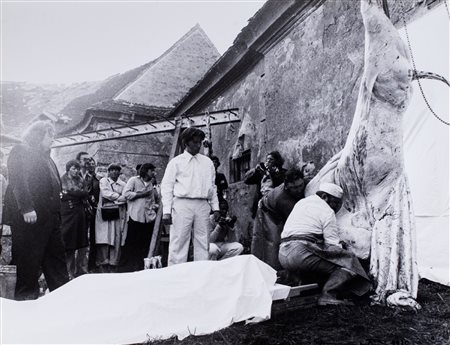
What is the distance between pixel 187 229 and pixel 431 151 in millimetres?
2836

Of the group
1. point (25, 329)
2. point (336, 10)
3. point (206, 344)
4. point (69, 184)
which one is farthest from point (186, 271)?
point (336, 10)

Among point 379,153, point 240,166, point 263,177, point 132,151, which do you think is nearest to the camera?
point 379,153

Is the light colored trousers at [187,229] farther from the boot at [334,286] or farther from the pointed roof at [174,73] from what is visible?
the pointed roof at [174,73]

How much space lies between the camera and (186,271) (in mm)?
3441

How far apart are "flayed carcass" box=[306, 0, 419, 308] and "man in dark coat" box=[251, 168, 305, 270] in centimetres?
80

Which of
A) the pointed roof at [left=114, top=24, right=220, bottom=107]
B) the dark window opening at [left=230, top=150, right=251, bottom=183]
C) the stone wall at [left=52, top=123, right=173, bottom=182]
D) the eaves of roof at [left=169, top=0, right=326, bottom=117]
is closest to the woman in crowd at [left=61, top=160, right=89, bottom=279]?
the dark window opening at [left=230, top=150, right=251, bottom=183]

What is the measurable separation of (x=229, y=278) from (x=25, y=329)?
1.48 meters

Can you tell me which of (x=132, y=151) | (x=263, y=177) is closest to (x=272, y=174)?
(x=263, y=177)

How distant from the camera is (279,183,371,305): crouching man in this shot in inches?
149

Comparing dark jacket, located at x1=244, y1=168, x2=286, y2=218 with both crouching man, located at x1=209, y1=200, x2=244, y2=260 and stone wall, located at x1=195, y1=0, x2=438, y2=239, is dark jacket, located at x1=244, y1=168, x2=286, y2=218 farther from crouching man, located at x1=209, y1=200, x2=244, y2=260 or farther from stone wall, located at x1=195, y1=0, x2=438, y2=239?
Result: crouching man, located at x1=209, y1=200, x2=244, y2=260

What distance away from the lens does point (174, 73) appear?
Result: 701 inches

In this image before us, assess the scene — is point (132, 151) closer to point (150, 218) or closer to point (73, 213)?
point (150, 218)

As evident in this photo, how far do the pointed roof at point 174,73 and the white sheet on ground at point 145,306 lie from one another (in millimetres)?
13776

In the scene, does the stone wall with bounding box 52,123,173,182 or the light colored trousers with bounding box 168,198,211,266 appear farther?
the stone wall with bounding box 52,123,173,182
